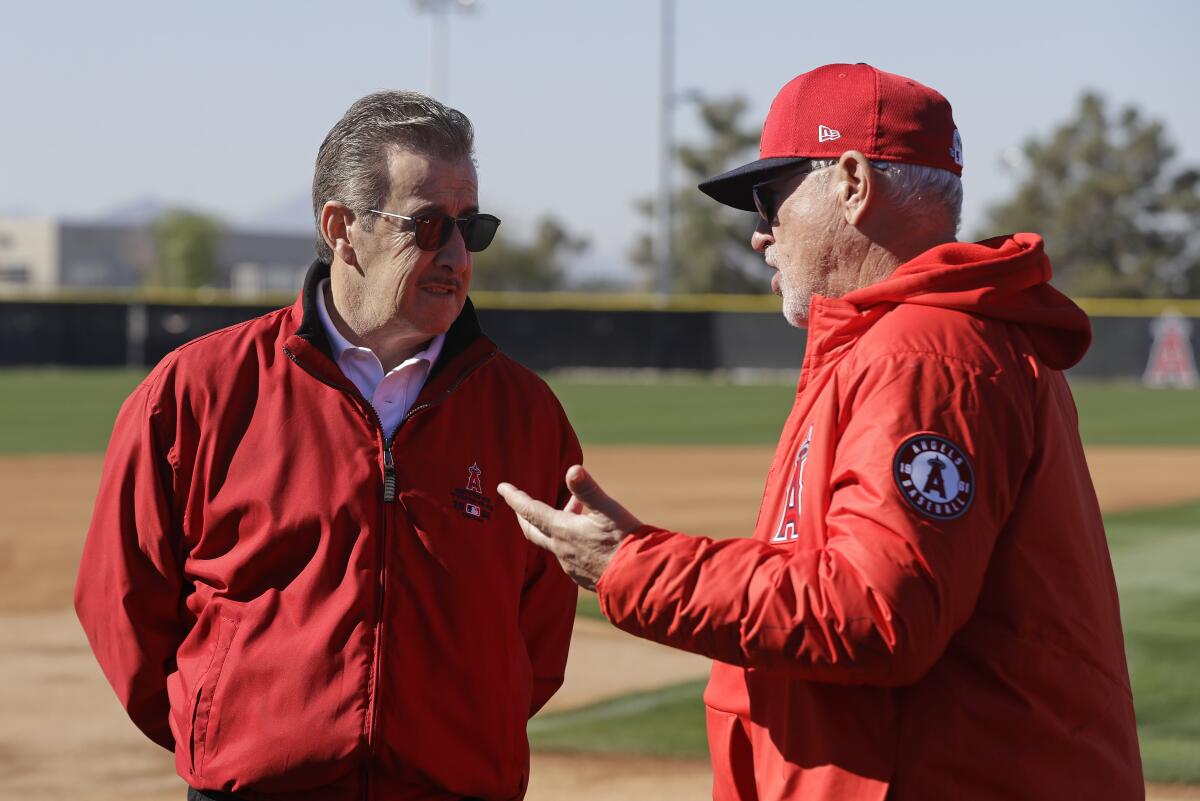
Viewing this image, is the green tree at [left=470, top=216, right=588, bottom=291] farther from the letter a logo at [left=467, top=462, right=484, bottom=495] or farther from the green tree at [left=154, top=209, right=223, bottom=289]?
the letter a logo at [left=467, top=462, right=484, bottom=495]

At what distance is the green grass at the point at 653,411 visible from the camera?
18.8 m

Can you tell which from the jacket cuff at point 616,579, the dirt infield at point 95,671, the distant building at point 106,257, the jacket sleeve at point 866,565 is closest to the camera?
the jacket sleeve at point 866,565

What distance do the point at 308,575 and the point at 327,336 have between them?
0.50 meters

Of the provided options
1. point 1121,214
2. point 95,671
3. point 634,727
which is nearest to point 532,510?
point 634,727

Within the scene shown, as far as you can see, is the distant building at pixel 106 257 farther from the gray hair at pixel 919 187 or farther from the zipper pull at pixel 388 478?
the gray hair at pixel 919 187

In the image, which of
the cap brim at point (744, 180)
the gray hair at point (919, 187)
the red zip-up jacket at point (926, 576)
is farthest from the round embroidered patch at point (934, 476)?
the cap brim at point (744, 180)

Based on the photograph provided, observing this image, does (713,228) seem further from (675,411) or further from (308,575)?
(308,575)

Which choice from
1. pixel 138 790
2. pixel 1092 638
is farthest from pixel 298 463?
pixel 138 790

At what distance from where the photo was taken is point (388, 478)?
108 inches

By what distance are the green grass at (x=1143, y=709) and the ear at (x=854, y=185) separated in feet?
12.2

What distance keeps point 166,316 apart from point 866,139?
33.2 metres

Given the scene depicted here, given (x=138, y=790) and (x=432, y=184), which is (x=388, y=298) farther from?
(x=138, y=790)

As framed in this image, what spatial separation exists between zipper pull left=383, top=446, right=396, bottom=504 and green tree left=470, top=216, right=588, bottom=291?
97.5 metres

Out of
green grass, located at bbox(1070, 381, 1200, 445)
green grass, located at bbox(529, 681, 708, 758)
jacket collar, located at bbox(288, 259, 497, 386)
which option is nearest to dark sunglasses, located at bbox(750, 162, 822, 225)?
jacket collar, located at bbox(288, 259, 497, 386)
